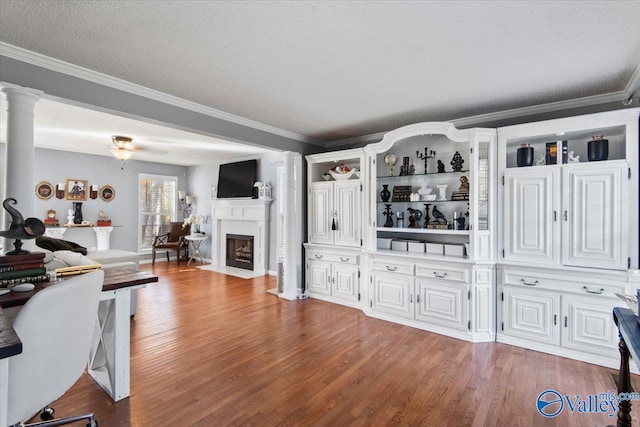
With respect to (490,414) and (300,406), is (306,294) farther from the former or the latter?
(490,414)

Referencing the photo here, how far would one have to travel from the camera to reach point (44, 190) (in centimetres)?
635

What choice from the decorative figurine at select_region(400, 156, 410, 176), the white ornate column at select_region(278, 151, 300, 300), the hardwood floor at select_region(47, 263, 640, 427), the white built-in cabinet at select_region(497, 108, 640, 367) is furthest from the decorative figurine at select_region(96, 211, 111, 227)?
the white built-in cabinet at select_region(497, 108, 640, 367)

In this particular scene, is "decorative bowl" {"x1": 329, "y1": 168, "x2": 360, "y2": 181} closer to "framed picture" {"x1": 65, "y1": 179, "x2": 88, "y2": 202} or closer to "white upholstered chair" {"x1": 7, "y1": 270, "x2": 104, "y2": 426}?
"white upholstered chair" {"x1": 7, "y1": 270, "x2": 104, "y2": 426}

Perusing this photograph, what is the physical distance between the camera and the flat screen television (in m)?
6.90

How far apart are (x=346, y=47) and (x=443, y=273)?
102 inches

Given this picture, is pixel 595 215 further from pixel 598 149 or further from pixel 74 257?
pixel 74 257

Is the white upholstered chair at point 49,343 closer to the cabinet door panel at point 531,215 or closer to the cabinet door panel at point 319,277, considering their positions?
the cabinet door panel at point 319,277

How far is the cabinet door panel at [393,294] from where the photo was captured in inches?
148

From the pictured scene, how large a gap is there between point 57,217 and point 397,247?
23.0 feet

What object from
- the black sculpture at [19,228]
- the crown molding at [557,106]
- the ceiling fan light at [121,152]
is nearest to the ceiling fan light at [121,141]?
the ceiling fan light at [121,152]

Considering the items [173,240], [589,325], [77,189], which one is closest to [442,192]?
[589,325]

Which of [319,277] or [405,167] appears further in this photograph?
[319,277]

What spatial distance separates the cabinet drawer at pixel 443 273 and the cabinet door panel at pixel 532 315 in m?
0.44

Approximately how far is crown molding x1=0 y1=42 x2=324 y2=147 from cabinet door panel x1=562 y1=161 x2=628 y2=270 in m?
3.64
